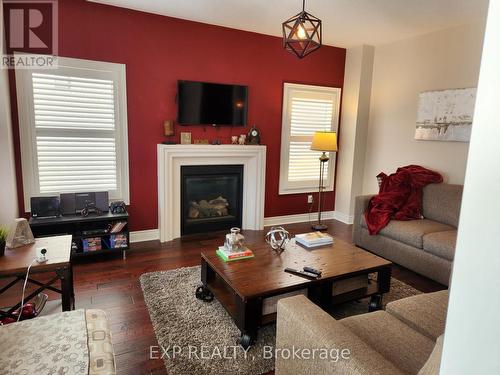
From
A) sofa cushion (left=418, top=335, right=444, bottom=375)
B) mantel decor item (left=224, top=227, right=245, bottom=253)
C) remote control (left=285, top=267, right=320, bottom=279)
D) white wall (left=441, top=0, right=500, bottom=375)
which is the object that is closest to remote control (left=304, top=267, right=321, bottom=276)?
remote control (left=285, top=267, right=320, bottom=279)

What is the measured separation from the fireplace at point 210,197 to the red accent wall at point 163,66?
0.40 metres

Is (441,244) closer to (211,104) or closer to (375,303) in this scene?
(375,303)

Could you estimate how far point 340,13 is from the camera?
3584 millimetres

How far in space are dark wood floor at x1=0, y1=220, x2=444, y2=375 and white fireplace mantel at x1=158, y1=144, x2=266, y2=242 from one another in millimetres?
261

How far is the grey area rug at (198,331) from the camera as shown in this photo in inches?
77.7

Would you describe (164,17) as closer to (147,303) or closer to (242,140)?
(242,140)

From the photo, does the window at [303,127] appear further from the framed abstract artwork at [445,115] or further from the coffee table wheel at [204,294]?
the coffee table wheel at [204,294]

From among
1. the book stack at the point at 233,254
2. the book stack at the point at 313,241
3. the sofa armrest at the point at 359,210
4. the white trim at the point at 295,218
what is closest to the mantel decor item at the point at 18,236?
the book stack at the point at 233,254

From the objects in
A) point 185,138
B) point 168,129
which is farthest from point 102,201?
point 185,138

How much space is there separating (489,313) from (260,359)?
181 centimetres

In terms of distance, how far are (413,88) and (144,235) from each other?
407 cm

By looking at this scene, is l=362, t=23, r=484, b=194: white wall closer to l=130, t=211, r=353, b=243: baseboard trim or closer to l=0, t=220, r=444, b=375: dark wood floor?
l=130, t=211, r=353, b=243: baseboard trim

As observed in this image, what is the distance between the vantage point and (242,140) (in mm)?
4441

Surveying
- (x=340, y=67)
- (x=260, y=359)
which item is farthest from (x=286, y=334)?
(x=340, y=67)
